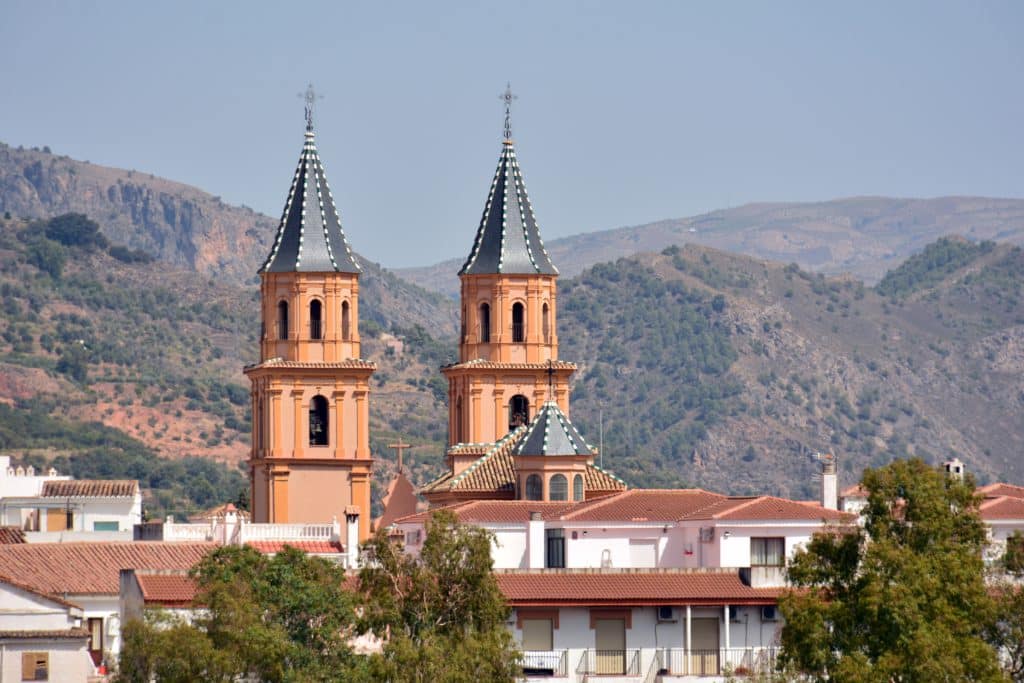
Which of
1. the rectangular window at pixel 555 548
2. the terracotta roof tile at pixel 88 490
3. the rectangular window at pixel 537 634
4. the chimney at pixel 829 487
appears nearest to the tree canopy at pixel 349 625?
the rectangular window at pixel 537 634

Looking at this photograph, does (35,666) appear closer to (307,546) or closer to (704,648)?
(704,648)

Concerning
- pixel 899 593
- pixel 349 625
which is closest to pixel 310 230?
pixel 349 625

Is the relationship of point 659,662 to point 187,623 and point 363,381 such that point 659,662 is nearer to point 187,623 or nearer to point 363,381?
point 187,623

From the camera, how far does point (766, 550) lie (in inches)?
3780

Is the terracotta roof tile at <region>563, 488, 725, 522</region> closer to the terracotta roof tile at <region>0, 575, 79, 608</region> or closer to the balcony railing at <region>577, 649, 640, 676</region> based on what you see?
the balcony railing at <region>577, 649, 640, 676</region>

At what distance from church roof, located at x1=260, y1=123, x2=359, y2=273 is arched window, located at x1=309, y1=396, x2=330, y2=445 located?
5213 millimetres

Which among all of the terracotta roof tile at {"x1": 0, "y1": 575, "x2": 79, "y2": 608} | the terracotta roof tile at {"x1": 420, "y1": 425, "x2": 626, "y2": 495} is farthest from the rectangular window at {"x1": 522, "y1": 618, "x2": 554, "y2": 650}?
the terracotta roof tile at {"x1": 420, "y1": 425, "x2": 626, "y2": 495}

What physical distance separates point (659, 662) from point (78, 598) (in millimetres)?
19072

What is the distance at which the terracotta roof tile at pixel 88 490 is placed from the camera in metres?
142

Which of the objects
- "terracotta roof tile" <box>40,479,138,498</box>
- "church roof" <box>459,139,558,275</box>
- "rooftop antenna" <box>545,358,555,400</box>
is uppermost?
"church roof" <box>459,139,558,275</box>

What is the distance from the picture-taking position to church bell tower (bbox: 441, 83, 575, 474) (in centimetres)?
13212

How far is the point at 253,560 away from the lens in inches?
3324

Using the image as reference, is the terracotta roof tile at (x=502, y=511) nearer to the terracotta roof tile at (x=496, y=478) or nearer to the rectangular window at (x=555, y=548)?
the rectangular window at (x=555, y=548)

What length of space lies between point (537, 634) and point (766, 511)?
9.35 metres
